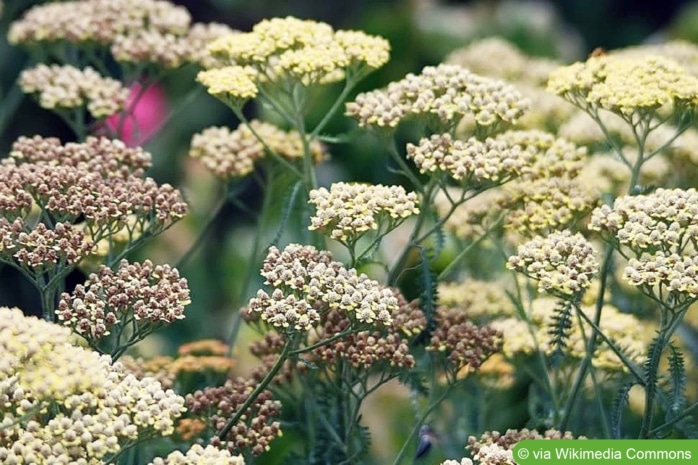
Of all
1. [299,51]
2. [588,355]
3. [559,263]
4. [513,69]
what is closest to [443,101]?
[299,51]

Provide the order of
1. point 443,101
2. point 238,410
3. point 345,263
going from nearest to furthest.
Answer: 1. point 238,410
2. point 443,101
3. point 345,263

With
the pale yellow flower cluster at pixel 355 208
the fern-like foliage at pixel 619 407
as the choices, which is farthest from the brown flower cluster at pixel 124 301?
the fern-like foliage at pixel 619 407

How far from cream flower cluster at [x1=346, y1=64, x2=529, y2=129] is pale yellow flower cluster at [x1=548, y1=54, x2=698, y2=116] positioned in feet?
0.46

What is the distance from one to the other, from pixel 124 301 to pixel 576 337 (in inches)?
44.2

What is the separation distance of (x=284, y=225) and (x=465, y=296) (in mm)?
637

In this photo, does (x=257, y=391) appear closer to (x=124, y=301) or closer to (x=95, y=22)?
(x=124, y=301)

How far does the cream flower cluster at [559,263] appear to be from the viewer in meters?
2.25

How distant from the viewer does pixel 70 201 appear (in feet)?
7.74

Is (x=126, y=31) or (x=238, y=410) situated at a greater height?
(x=126, y=31)

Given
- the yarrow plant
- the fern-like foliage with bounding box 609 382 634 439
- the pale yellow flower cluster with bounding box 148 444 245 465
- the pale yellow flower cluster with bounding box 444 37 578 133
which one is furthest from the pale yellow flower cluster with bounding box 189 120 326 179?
the pale yellow flower cluster with bounding box 148 444 245 465

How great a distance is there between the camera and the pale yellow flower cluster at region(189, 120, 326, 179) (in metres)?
2.97

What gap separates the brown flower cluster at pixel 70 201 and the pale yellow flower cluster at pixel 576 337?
84cm

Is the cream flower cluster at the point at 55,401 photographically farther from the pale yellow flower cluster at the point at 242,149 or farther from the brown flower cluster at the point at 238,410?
the pale yellow flower cluster at the point at 242,149

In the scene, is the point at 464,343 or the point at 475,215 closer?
the point at 464,343
